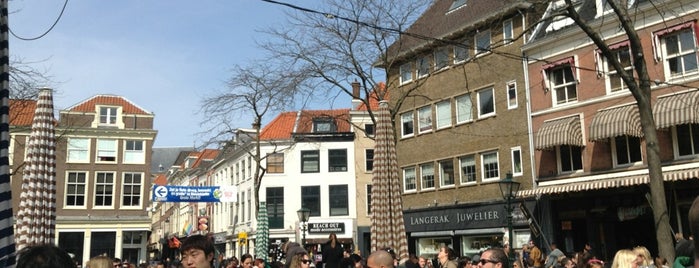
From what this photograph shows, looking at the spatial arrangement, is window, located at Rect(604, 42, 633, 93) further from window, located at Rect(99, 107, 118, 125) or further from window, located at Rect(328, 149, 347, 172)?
window, located at Rect(99, 107, 118, 125)

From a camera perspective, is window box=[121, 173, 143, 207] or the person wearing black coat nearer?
the person wearing black coat

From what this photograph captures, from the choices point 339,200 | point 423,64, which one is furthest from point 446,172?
point 339,200

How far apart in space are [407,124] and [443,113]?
125 inches

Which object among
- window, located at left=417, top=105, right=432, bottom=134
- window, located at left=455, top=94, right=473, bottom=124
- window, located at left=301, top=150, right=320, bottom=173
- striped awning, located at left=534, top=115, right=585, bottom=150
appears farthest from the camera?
window, located at left=301, top=150, right=320, bottom=173

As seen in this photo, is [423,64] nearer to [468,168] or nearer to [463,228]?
[468,168]

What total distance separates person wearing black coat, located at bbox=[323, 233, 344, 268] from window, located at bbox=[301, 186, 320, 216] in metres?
34.9

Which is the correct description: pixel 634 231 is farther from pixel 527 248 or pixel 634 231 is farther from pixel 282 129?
pixel 282 129

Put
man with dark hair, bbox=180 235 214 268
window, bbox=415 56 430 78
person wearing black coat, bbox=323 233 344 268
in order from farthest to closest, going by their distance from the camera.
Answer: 1. window, bbox=415 56 430 78
2. person wearing black coat, bbox=323 233 344 268
3. man with dark hair, bbox=180 235 214 268

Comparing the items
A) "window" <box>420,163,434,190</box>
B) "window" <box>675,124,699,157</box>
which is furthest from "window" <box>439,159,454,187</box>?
"window" <box>675,124,699,157</box>

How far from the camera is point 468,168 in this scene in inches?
1166

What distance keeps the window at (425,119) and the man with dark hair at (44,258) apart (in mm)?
29469

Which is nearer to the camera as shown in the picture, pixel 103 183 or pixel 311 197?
pixel 311 197

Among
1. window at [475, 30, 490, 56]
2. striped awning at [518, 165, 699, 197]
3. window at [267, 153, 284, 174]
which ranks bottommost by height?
striped awning at [518, 165, 699, 197]

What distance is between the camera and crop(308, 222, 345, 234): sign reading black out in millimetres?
46094
